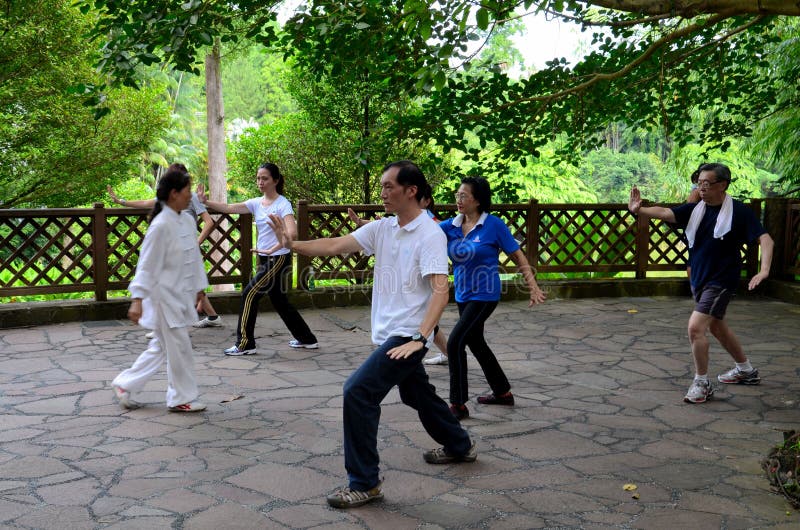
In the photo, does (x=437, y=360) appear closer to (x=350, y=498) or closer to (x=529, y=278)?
(x=529, y=278)

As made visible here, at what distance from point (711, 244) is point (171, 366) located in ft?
14.1

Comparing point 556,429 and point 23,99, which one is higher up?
point 23,99

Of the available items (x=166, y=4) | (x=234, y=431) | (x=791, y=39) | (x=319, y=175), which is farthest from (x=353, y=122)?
(x=234, y=431)

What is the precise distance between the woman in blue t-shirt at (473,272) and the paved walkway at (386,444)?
1.53ft

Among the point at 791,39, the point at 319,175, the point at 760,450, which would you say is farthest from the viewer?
the point at 319,175

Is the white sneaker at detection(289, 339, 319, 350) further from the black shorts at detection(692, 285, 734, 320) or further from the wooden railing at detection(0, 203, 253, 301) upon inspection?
the black shorts at detection(692, 285, 734, 320)

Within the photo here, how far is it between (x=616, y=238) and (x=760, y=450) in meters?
7.42

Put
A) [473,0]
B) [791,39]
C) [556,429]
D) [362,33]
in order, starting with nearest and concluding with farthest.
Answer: [556,429] < [473,0] < [362,33] < [791,39]

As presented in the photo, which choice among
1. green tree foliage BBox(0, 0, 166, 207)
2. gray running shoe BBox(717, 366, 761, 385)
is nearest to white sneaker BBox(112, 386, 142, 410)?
gray running shoe BBox(717, 366, 761, 385)

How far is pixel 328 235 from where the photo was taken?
10.7 metres

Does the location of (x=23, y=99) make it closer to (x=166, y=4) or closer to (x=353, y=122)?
(x=353, y=122)

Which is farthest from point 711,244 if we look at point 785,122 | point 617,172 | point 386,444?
point 617,172

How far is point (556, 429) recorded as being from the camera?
214 inches

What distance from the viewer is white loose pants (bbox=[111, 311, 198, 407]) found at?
18.4 feet
